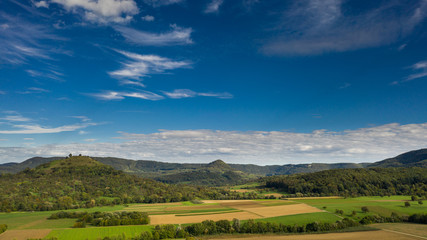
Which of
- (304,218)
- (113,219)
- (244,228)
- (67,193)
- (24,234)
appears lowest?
(24,234)

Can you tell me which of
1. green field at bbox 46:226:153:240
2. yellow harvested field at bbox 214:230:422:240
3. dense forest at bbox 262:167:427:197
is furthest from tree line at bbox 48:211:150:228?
dense forest at bbox 262:167:427:197

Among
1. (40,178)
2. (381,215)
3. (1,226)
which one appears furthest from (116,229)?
(40,178)

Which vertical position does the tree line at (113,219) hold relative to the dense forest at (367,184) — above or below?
Answer: below

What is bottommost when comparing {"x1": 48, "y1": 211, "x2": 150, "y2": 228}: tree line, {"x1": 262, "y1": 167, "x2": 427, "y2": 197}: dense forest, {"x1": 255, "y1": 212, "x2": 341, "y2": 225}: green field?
{"x1": 48, "y1": 211, "x2": 150, "y2": 228}: tree line

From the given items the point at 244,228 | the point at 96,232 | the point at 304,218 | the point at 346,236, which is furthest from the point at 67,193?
the point at 346,236

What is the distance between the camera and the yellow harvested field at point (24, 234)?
77312mm

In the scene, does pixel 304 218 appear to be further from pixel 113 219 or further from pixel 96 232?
pixel 96 232

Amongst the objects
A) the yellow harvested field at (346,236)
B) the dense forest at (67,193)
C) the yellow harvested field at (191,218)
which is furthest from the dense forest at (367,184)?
the yellow harvested field at (346,236)

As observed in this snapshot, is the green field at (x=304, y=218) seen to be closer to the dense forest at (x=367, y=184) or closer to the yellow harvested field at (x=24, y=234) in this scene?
the dense forest at (x=367, y=184)

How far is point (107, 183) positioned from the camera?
197750 millimetres

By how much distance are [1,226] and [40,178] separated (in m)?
114

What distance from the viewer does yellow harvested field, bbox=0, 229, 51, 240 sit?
77.3 m

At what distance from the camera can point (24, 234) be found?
8088 centimetres

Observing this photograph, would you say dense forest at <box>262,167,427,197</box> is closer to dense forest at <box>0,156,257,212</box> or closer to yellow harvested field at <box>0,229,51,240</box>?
dense forest at <box>0,156,257,212</box>
